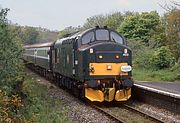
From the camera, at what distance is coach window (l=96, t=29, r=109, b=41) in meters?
16.7

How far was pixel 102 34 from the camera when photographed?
55.1 feet

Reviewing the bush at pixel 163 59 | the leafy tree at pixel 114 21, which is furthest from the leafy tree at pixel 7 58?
the leafy tree at pixel 114 21

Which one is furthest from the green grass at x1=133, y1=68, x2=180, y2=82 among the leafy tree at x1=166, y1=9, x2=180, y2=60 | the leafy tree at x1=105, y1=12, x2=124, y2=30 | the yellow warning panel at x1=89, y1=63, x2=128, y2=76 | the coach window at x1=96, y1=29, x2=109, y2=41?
the leafy tree at x1=105, y1=12, x2=124, y2=30

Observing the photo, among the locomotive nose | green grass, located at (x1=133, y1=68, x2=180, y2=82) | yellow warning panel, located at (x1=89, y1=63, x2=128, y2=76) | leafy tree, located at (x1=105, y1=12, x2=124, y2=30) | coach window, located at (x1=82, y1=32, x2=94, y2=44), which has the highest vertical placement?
leafy tree, located at (x1=105, y1=12, x2=124, y2=30)

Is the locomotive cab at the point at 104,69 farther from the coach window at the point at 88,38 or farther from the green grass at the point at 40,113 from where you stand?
the green grass at the point at 40,113

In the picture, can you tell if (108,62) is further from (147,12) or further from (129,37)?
(147,12)

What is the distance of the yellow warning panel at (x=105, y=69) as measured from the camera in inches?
622

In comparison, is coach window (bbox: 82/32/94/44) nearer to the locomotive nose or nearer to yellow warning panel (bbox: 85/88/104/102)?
the locomotive nose

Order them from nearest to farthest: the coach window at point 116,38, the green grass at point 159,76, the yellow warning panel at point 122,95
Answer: the yellow warning panel at point 122,95
the coach window at point 116,38
the green grass at point 159,76

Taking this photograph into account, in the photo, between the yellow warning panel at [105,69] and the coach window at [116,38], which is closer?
the yellow warning panel at [105,69]

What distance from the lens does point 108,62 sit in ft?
52.3

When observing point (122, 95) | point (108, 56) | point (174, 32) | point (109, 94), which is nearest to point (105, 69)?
point (108, 56)

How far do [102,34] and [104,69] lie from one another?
5.40 feet

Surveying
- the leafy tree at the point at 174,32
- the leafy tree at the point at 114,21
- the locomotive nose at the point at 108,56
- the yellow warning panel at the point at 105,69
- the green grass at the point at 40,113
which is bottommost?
the green grass at the point at 40,113
